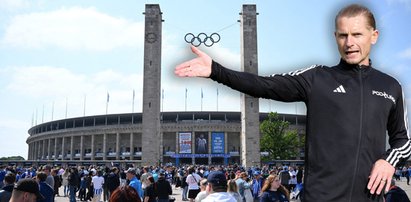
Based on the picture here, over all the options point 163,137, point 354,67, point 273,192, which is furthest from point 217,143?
point 354,67

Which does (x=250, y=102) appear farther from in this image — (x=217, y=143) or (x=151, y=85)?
(x=217, y=143)

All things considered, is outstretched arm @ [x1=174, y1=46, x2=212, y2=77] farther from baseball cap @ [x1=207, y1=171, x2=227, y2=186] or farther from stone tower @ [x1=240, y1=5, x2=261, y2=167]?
stone tower @ [x1=240, y1=5, x2=261, y2=167]

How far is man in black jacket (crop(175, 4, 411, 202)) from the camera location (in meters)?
2.01

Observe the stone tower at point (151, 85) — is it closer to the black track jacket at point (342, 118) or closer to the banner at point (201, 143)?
the banner at point (201, 143)

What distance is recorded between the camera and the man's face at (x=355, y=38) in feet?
6.95

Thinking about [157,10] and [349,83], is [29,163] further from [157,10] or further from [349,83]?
[349,83]

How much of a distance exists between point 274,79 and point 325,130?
0.39 meters

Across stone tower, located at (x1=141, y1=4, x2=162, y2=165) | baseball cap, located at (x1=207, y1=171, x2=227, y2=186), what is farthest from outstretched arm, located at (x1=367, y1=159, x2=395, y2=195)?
stone tower, located at (x1=141, y1=4, x2=162, y2=165)

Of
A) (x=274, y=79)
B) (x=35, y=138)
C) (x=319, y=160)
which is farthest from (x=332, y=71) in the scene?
(x=35, y=138)

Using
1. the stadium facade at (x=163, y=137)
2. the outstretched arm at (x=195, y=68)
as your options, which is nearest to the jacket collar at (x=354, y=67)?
the outstretched arm at (x=195, y=68)

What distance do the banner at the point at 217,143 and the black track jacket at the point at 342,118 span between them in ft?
242

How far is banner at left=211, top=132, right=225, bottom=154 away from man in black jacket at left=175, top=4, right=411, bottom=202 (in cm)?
7387

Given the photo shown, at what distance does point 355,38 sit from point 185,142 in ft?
242

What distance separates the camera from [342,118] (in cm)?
205
